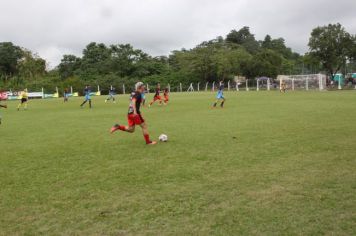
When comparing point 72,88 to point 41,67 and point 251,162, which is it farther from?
point 251,162

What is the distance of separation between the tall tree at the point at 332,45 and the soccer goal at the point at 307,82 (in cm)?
279

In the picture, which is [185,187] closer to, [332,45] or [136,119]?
[136,119]

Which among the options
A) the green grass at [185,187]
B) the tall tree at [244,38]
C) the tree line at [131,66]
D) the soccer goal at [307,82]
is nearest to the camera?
the green grass at [185,187]

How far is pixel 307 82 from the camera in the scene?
51.7 metres

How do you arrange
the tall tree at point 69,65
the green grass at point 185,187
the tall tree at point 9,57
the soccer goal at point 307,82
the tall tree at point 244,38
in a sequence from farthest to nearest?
the tall tree at point 244,38 → the tall tree at point 69,65 → the tall tree at point 9,57 → the soccer goal at point 307,82 → the green grass at point 185,187

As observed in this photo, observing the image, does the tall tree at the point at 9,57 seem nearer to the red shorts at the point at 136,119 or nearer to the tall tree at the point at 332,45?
the tall tree at the point at 332,45

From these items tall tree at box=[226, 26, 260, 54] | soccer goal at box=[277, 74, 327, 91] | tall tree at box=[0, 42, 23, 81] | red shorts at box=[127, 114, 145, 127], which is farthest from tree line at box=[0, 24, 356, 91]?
red shorts at box=[127, 114, 145, 127]

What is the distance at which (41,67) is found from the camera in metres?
73.9

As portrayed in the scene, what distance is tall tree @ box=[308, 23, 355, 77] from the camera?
50.7 meters

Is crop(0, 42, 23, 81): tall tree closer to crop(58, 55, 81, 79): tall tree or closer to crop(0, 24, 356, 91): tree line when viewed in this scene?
crop(0, 24, 356, 91): tree line

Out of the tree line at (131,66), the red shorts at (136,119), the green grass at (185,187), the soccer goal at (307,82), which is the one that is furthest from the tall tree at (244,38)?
the green grass at (185,187)

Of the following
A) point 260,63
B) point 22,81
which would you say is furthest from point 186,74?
point 22,81

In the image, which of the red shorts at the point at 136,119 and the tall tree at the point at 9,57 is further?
the tall tree at the point at 9,57

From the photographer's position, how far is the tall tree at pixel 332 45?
166ft
